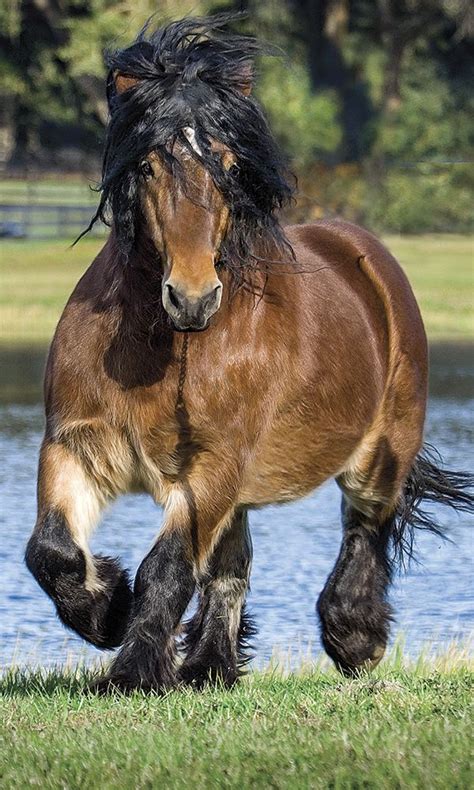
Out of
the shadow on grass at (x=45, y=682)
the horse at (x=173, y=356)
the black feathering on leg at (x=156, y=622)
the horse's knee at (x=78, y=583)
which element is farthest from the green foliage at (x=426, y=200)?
the black feathering on leg at (x=156, y=622)

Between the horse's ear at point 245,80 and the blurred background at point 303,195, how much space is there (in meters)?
2.84

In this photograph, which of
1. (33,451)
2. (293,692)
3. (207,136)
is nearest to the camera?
(207,136)

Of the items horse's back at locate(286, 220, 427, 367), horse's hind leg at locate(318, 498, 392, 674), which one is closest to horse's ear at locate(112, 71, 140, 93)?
horse's back at locate(286, 220, 427, 367)

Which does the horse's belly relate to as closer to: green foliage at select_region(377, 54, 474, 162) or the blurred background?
the blurred background

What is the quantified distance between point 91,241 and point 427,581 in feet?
88.3

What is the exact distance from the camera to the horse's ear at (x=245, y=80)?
5.51m

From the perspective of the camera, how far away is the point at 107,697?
5.28 metres

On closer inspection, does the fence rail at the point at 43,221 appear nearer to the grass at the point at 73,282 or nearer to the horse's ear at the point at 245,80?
the grass at the point at 73,282

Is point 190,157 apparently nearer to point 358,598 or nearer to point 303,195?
point 358,598

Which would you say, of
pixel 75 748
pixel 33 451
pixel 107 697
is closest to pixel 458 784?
pixel 75 748

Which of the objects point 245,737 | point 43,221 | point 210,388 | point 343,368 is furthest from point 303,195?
point 43,221

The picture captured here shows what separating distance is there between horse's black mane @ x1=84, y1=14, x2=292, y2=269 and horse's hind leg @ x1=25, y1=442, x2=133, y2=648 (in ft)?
2.69

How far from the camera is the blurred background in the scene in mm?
8758

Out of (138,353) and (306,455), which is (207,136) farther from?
(306,455)
